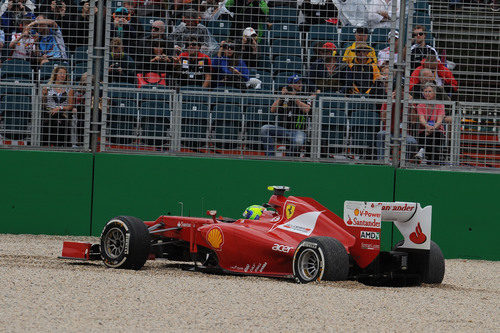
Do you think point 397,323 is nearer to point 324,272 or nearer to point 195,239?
point 324,272

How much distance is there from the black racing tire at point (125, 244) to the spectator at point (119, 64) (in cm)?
372

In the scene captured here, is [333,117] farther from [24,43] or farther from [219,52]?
[24,43]

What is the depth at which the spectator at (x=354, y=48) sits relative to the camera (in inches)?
469

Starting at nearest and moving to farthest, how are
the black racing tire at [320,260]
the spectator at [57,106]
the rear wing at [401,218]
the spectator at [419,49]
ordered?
1. the black racing tire at [320,260]
2. the rear wing at [401,218]
3. the spectator at [57,106]
4. the spectator at [419,49]

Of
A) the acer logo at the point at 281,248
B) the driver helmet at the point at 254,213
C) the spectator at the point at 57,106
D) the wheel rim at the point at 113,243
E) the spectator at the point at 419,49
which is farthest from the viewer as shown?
the spectator at the point at 419,49

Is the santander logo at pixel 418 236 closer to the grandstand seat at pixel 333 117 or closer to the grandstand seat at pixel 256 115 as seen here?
the grandstand seat at pixel 333 117

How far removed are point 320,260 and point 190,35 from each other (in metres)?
5.28

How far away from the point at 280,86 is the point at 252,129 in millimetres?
815

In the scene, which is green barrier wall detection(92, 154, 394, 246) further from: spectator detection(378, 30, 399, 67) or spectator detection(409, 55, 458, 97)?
spectator detection(378, 30, 399, 67)

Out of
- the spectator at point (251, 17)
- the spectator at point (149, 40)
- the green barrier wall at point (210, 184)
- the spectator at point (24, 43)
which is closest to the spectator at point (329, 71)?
the spectator at point (251, 17)

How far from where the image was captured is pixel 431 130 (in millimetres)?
11641

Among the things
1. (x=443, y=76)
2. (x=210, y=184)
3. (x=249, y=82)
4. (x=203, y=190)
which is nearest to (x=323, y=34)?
(x=249, y=82)

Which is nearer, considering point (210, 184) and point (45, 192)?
point (210, 184)

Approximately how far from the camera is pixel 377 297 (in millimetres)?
7344
